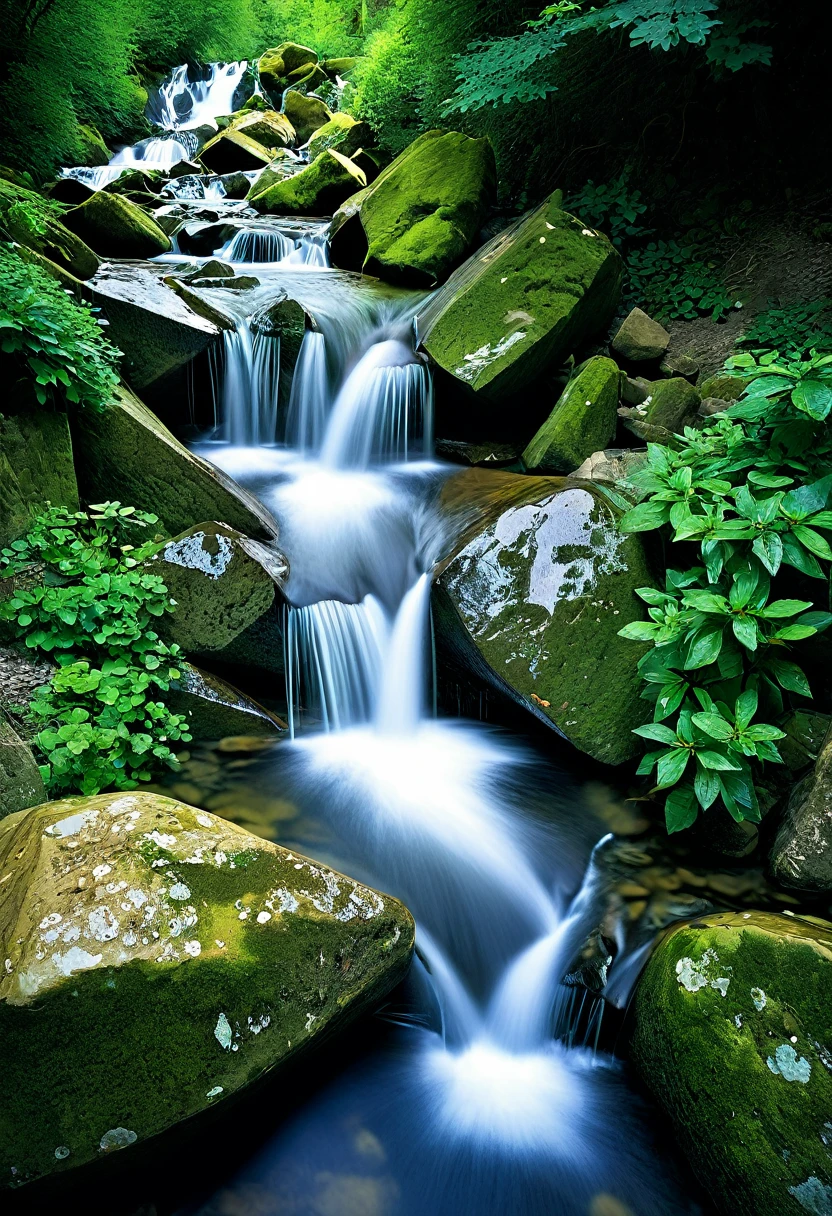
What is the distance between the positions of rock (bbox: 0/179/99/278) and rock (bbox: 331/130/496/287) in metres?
2.95

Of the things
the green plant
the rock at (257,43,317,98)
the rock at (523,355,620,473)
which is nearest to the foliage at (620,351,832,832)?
the rock at (523,355,620,473)

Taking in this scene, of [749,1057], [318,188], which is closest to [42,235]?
[749,1057]

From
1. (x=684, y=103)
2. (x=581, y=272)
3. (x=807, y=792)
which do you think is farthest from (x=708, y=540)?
(x=684, y=103)

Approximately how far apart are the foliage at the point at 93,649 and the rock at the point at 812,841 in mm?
2700

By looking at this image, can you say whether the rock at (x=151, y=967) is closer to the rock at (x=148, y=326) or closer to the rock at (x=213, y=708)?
the rock at (x=213, y=708)

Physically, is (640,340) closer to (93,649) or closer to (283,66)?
(93,649)

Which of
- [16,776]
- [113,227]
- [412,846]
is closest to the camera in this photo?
[16,776]

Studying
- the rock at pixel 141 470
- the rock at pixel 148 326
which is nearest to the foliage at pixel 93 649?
the rock at pixel 141 470

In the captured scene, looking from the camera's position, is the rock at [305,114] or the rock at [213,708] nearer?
the rock at [213,708]

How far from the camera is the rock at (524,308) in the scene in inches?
208

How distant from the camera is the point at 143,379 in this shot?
17.2 feet

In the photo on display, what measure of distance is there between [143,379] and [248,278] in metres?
2.58

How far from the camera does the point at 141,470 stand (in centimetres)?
416

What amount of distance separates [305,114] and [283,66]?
21.7 feet
